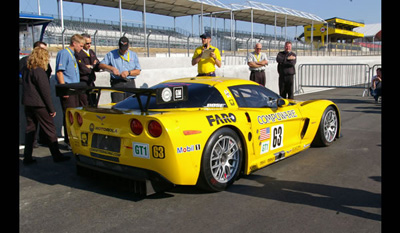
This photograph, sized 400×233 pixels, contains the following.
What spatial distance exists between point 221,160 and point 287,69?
6137mm

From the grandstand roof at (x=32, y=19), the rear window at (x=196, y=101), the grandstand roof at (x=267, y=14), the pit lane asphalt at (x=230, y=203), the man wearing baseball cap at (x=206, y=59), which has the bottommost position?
the pit lane asphalt at (x=230, y=203)

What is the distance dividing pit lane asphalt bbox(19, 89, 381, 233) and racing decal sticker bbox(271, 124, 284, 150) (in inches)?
12.2

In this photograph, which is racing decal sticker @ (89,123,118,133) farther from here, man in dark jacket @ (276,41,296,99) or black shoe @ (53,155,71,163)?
man in dark jacket @ (276,41,296,99)

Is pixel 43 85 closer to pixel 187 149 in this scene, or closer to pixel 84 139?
pixel 84 139

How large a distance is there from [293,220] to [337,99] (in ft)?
32.7

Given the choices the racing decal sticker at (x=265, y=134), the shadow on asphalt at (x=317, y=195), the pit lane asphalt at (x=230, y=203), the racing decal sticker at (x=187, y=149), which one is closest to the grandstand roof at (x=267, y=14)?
the racing decal sticker at (x=265, y=134)

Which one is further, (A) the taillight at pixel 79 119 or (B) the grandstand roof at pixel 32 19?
(B) the grandstand roof at pixel 32 19

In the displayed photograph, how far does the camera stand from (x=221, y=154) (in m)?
3.97

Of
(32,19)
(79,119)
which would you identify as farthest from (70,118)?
(32,19)

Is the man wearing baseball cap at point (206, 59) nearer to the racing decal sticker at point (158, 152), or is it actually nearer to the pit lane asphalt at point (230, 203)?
the pit lane asphalt at point (230, 203)

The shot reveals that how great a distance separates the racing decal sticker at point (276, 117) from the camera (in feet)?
14.8

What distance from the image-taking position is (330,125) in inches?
235
